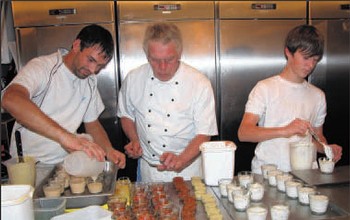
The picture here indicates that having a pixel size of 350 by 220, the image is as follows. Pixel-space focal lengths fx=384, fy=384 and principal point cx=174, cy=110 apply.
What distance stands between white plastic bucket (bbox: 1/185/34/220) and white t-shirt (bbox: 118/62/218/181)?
1174mm

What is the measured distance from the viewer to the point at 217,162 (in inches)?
66.5

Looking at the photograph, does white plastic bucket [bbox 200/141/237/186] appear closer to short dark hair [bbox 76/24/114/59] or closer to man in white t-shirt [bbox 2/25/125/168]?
man in white t-shirt [bbox 2/25/125/168]

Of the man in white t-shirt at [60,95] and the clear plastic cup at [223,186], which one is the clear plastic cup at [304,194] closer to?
the clear plastic cup at [223,186]

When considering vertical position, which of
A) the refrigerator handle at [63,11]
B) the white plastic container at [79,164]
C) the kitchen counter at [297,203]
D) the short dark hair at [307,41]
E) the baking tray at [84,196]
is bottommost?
the kitchen counter at [297,203]

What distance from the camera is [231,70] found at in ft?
10.8

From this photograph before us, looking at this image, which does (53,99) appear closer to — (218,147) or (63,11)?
(218,147)

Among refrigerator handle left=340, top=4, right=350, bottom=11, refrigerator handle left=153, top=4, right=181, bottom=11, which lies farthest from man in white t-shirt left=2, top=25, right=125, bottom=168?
refrigerator handle left=340, top=4, right=350, bottom=11

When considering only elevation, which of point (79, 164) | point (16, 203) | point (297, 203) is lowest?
point (297, 203)

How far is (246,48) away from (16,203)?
8.62 feet

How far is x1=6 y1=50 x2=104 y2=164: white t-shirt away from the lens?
2.07 m

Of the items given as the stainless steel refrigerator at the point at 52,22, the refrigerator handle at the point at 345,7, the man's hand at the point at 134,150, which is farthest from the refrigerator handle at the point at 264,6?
the man's hand at the point at 134,150

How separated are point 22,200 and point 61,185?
1.84 ft

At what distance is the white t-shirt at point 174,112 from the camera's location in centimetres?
220

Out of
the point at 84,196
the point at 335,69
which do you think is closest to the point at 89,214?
the point at 84,196
